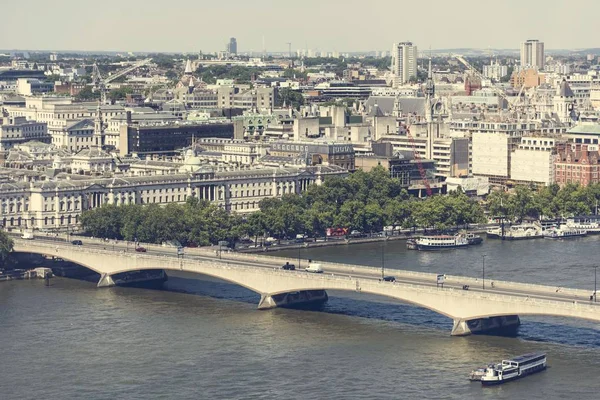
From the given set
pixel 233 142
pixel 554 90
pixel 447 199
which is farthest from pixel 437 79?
pixel 447 199

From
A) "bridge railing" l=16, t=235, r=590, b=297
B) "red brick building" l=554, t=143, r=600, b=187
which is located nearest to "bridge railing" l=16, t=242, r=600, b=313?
"bridge railing" l=16, t=235, r=590, b=297

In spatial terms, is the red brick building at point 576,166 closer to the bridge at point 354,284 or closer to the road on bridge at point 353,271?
the road on bridge at point 353,271

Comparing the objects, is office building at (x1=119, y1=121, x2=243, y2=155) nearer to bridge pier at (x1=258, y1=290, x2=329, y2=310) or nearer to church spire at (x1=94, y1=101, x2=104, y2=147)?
church spire at (x1=94, y1=101, x2=104, y2=147)

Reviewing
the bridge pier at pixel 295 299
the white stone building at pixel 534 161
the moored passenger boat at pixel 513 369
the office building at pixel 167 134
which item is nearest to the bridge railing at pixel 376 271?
the bridge pier at pixel 295 299

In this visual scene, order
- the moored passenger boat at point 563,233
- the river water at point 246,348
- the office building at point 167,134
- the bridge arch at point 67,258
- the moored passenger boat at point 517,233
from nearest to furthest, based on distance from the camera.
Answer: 1. the river water at point 246,348
2. the bridge arch at point 67,258
3. the moored passenger boat at point 517,233
4. the moored passenger boat at point 563,233
5. the office building at point 167,134

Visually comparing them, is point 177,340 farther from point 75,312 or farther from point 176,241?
point 176,241

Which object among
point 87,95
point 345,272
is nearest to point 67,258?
point 345,272

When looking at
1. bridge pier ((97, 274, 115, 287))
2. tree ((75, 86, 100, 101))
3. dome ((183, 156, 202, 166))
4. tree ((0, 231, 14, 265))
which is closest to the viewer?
bridge pier ((97, 274, 115, 287))
